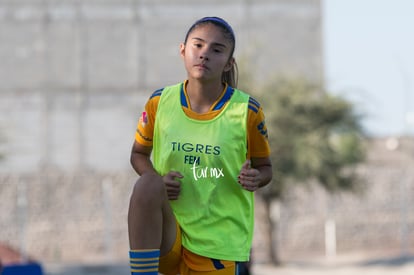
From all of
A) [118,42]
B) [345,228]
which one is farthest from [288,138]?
[118,42]

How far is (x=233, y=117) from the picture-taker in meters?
4.82

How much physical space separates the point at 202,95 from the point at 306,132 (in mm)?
17925

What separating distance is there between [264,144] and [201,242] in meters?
0.57

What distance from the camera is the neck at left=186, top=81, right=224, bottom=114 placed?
484cm

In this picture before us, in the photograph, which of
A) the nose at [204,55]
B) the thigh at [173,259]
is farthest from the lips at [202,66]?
the thigh at [173,259]

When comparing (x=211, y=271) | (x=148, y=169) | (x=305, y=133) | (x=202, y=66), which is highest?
(x=305, y=133)

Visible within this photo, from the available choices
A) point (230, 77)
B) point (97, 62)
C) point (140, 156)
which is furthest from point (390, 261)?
point (97, 62)

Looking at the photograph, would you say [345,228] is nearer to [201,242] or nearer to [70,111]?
[70,111]

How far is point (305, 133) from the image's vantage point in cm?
2262

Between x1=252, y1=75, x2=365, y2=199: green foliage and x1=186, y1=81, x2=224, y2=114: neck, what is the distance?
17.4 meters

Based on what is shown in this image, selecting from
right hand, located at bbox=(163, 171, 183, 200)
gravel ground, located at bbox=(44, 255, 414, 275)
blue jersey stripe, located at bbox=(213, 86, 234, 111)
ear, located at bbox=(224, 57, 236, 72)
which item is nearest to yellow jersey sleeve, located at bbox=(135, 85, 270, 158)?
blue jersey stripe, located at bbox=(213, 86, 234, 111)

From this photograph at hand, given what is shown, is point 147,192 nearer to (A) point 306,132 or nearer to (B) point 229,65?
(B) point 229,65

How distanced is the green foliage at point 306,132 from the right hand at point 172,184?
17566 millimetres

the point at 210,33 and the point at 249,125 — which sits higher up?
the point at 210,33
